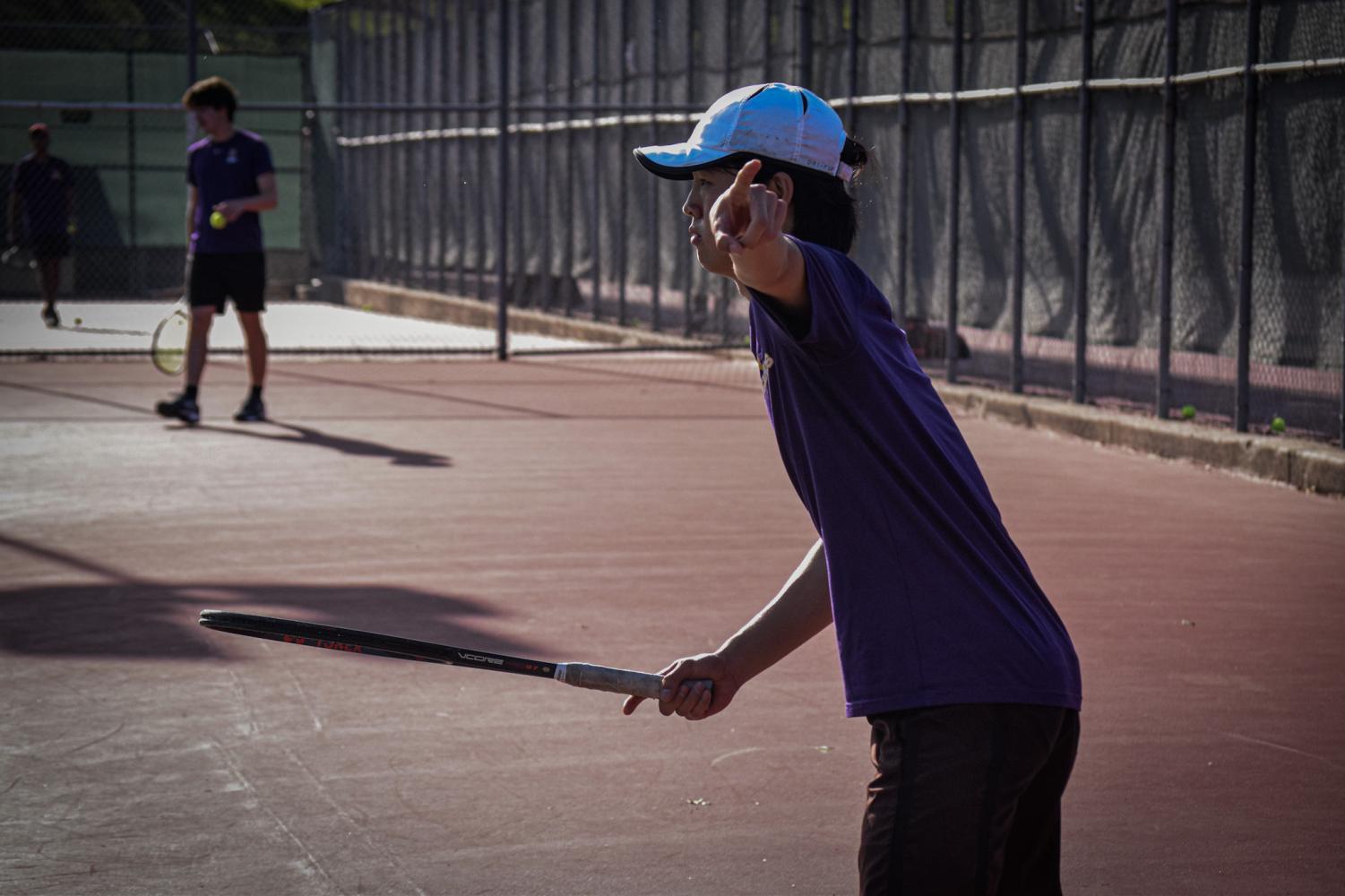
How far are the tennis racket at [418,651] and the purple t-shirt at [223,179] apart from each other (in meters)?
9.63

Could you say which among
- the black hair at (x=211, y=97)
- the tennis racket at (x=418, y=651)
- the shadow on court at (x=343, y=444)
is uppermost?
the black hair at (x=211, y=97)

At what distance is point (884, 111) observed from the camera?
52.1 ft

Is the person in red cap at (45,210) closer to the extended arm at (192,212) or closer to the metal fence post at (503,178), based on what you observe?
the metal fence post at (503,178)

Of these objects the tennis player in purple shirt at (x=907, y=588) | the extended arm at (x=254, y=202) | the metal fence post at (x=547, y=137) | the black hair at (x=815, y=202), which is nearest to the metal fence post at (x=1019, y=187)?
the extended arm at (x=254, y=202)

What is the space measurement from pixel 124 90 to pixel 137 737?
84.2ft

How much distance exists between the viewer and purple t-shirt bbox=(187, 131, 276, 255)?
1223cm

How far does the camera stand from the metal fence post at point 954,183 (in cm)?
1449

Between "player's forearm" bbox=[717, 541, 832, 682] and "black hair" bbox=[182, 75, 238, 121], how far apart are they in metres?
9.55

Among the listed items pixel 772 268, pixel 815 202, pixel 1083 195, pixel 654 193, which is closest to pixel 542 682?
pixel 815 202

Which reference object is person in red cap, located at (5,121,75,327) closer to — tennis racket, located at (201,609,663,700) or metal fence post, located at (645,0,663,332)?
metal fence post, located at (645,0,663,332)

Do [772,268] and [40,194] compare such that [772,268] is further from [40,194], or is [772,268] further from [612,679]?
[40,194]

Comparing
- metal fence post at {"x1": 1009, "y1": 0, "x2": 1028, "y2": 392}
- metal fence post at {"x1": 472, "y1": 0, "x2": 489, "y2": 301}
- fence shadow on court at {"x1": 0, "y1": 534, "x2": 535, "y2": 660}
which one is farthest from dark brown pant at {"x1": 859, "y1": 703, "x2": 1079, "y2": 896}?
metal fence post at {"x1": 472, "y1": 0, "x2": 489, "y2": 301}

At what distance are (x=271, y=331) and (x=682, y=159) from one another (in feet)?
67.5

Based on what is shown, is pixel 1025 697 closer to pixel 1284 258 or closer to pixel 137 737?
pixel 137 737
